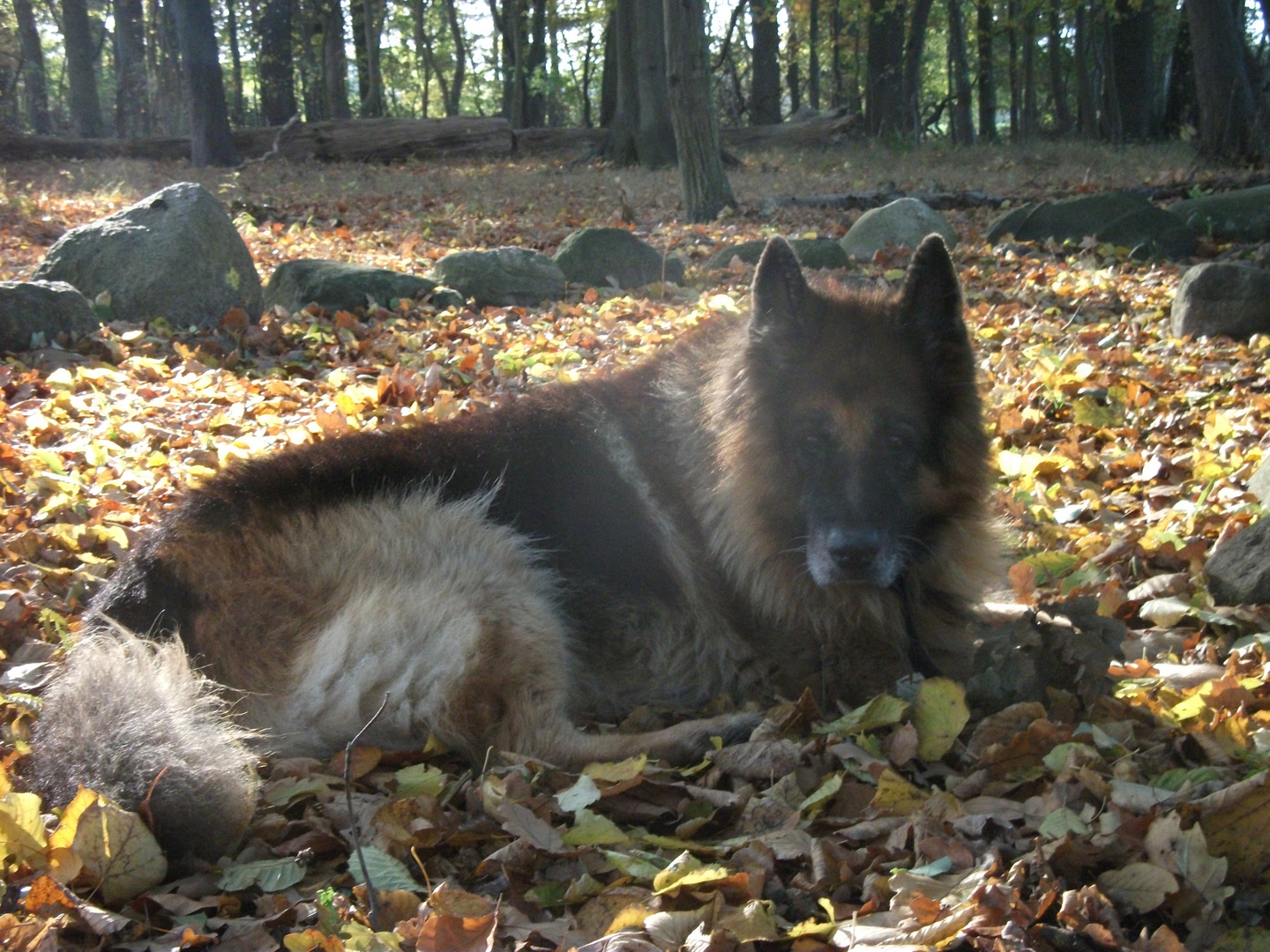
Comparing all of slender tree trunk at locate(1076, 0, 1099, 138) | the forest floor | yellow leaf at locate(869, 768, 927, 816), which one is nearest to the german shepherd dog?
the forest floor

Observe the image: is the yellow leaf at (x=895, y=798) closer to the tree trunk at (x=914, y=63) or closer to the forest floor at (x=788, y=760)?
the forest floor at (x=788, y=760)

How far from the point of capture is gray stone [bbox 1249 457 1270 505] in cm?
436

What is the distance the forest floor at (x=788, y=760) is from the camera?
2.35 m

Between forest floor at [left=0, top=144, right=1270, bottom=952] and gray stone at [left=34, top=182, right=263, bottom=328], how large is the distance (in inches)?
18.1

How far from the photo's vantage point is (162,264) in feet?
25.6

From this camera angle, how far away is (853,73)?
39.3 metres

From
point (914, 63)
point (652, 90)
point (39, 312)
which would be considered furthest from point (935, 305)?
point (914, 63)

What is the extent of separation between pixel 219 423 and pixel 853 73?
38.5 m

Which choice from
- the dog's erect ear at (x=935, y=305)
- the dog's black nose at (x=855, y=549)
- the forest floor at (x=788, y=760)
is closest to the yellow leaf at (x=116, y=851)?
the forest floor at (x=788, y=760)

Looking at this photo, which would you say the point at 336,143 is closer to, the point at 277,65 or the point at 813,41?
the point at 277,65

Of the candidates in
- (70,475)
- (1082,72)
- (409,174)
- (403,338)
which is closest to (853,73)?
(1082,72)

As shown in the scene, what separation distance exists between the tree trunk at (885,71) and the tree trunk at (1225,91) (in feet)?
36.7

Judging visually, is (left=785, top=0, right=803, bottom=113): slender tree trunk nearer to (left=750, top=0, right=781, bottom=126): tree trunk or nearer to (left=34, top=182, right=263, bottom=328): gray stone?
(left=750, top=0, right=781, bottom=126): tree trunk

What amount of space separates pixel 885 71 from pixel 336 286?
21919 millimetres
